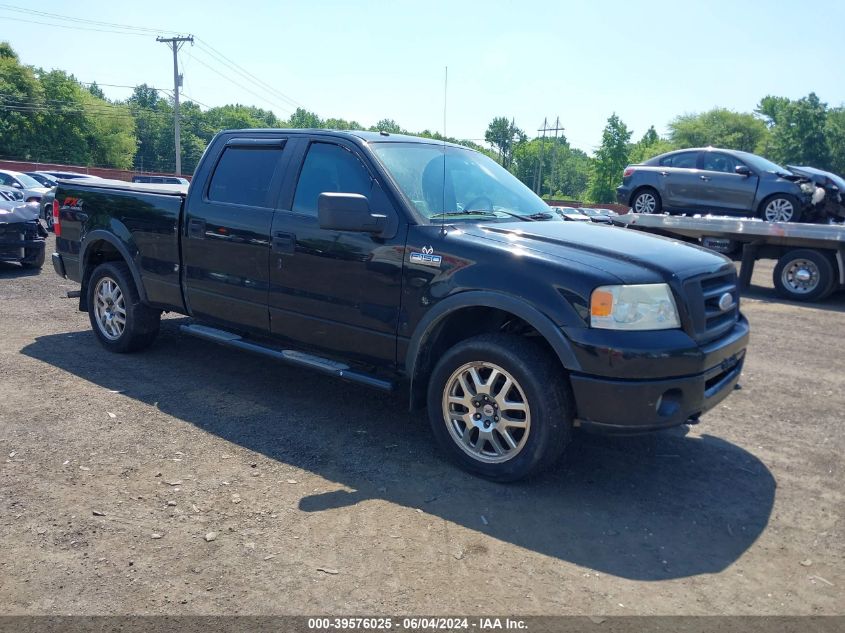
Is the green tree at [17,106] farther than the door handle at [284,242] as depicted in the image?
Yes

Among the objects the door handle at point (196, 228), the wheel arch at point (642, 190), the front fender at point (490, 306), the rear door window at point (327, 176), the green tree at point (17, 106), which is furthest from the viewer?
the green tree at point (17, 106)

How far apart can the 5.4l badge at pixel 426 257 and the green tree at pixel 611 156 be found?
84898 mm

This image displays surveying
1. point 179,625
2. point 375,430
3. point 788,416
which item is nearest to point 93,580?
point 179,625

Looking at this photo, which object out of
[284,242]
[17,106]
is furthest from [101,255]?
[17,106]

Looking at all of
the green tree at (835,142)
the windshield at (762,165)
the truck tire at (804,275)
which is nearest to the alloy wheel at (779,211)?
the windshield at (762,165)

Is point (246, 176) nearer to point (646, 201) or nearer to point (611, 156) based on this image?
point (646, 201)

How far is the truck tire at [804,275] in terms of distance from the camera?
11.0 metres

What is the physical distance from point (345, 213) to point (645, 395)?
1.98 metres

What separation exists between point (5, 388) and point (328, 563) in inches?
142

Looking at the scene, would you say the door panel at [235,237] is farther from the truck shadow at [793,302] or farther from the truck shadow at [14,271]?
the truck shadow at [793,302]

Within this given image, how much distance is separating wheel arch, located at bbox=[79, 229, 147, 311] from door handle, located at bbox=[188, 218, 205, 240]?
2.78 feet

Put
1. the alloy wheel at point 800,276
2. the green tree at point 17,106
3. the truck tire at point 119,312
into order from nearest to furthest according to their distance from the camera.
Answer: the truck tire at point 119,312, the alloy wheel at point 800,276, the green tree at point 17,106

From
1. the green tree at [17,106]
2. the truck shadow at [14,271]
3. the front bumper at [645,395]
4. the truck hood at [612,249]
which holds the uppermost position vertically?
the green tree at [17,106]

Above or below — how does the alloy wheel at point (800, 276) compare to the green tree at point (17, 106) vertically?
below
